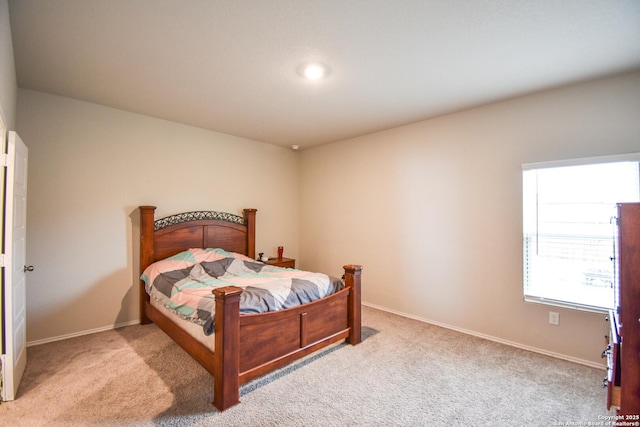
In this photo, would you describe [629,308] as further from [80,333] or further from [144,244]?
[80,333]

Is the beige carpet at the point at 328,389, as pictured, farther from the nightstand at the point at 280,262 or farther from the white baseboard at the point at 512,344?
the nightstand at the point at 280,262

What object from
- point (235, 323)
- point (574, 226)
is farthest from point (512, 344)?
point (235, 323)

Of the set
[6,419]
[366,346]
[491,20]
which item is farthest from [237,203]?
[491,20]

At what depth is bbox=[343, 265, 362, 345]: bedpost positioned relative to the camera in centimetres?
297

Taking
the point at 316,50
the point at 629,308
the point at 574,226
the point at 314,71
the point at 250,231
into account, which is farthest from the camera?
the point at 250,231

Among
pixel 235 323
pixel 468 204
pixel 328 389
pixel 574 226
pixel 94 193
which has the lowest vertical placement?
pixel 328 389

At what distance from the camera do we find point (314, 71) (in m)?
2.46

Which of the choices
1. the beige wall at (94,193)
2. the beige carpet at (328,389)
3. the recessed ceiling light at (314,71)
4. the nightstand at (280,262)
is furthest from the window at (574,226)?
the beige wall at (94,193)

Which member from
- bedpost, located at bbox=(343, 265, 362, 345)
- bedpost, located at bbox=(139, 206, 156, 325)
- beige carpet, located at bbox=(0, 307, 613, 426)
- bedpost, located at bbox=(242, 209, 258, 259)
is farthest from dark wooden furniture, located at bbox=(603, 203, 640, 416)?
bedpost, located at bbox=(139, 206, 156, 325)

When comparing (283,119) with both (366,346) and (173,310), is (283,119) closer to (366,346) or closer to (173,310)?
(173,310)

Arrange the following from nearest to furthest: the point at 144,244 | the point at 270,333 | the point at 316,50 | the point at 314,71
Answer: the point at 316,50 → the point at 270,333 → the point at 314,71 → the point at 144,244

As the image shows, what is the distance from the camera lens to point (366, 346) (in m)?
2.95

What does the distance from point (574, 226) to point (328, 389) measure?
2559 mm

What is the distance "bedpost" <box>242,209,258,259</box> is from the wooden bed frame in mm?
370
